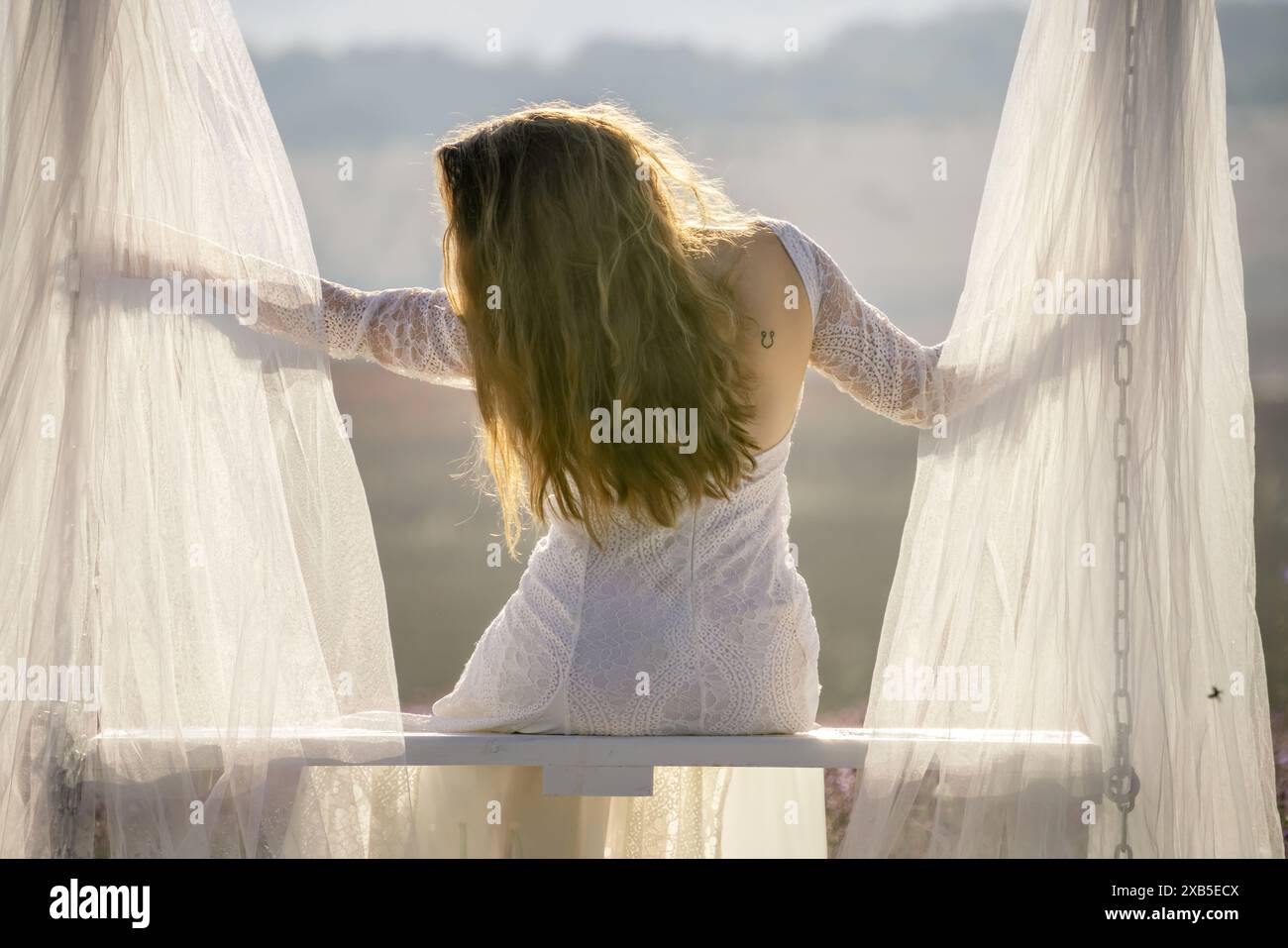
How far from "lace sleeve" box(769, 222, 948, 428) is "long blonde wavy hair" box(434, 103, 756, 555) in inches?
5.4

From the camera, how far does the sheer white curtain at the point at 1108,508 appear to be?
1498 millimetres

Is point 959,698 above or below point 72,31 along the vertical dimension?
below

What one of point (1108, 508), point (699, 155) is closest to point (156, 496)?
point (1108, 508)

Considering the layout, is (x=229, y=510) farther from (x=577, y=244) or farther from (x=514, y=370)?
(x=577, y=244)

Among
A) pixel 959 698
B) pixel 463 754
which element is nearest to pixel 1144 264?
pixel 959 698

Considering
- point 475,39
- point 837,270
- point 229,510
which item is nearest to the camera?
point 229,510

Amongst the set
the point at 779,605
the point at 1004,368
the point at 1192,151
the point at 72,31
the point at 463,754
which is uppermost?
the point at 72,31

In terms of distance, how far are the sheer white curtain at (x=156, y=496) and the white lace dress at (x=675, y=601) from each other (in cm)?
15

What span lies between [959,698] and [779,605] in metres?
0.26

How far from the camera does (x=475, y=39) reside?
2.84 m

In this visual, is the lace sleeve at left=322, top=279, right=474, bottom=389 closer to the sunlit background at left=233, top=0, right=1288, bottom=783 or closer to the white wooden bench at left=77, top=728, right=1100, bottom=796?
the white wooden bench at left=77, top=728, right=1100, bottom=796

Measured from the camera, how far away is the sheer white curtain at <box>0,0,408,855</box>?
1557mm

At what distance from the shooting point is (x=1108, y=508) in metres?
1.51

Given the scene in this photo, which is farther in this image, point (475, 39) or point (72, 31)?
point (475, 39)
